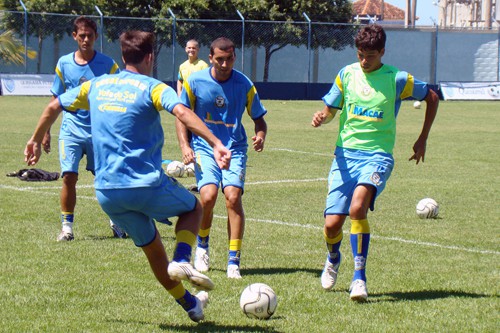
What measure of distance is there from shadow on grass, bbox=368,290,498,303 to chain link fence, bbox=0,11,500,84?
103 ft

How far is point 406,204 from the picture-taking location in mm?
11922

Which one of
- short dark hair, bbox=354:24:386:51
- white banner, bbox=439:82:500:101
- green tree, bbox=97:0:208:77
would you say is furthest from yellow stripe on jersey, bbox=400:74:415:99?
white banner, bbox=439:82:500:101

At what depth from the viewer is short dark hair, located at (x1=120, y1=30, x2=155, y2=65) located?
552 cm

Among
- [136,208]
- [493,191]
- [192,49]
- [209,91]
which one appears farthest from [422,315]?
[192,49]

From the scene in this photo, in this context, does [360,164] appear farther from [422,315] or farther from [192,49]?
[192,49]

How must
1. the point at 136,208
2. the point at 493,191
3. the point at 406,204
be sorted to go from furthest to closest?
the point at 493,191
the point at 406,204
the point at 136,208

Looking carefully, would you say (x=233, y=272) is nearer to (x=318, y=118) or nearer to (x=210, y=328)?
(x=318, y=118)

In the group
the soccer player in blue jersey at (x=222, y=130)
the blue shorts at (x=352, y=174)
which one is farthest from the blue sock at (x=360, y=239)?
the soccer player in blue jersey at (x=222, y=130)

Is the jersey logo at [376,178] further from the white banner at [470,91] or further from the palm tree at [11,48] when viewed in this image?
the white banner at [470,91]

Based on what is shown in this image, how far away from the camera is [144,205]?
5590 mm

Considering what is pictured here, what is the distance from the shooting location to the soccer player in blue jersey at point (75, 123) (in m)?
8.98

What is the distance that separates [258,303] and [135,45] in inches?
72.8

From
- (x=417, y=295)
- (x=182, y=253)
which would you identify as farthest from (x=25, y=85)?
(x=182, y=253)

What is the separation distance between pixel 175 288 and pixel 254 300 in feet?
1.88
